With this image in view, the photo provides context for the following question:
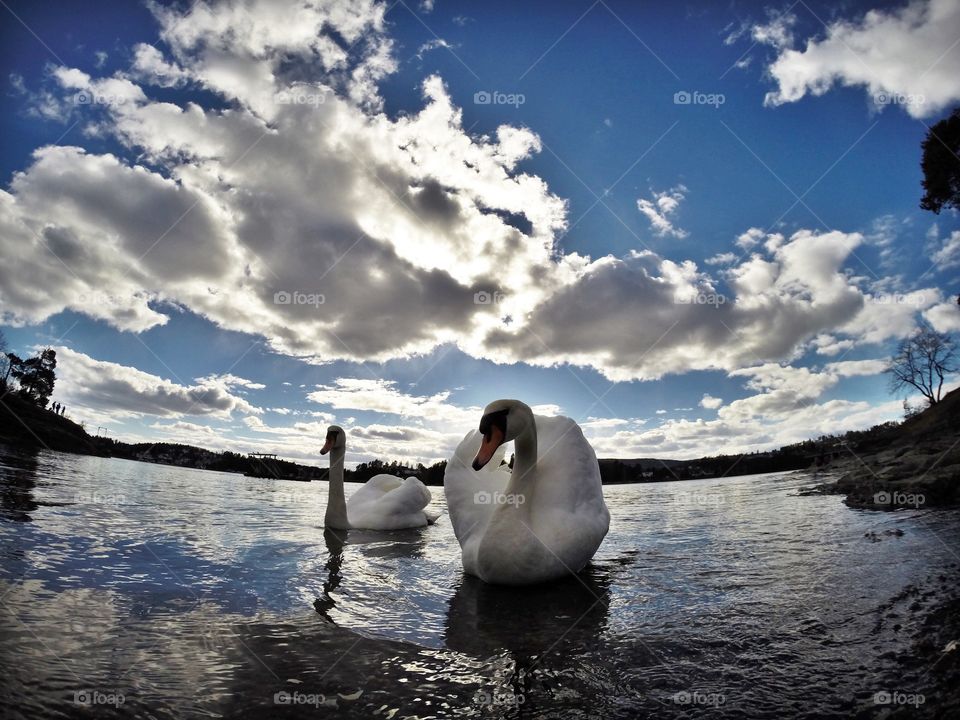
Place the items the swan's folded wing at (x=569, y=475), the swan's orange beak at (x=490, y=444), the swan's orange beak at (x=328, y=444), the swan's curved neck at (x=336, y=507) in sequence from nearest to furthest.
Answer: the swan's orange beak at (x=490, y=444)
the swan's folded wing at (x=569, y=475)
the swan's curved neck at (x=336, y=507)
the swan's orange beak at (x=328, y=444)

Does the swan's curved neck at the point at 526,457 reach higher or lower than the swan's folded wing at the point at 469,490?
higher

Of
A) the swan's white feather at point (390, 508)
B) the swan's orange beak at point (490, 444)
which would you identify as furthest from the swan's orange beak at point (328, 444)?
the swan's orange beak at point (490, 444)

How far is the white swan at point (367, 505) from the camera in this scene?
10.7m

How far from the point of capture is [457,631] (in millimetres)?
4352

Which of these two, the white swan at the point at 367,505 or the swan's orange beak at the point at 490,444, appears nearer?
the swan's orange beak at the point at 490,444

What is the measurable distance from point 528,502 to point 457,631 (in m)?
2.13

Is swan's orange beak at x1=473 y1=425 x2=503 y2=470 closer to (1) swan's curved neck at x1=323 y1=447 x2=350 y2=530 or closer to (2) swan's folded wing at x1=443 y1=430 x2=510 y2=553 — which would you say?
(2) swan's folded wing at x1=443 y1=430 x2=510 y2=553

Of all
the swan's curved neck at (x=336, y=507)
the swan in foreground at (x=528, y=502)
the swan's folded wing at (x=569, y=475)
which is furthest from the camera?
the swan's curved neck at (x=336, y=507)

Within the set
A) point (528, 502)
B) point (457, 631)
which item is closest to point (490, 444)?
point (528, 502)

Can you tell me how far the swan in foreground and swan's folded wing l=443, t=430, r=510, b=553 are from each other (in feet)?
0.05

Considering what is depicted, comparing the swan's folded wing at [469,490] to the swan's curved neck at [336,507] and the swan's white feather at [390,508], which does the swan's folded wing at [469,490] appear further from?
the swan's white feather at [390,508]

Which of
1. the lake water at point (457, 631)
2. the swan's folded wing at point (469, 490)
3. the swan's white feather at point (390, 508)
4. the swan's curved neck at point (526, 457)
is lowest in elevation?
the swan's white feather at point (390, 508)

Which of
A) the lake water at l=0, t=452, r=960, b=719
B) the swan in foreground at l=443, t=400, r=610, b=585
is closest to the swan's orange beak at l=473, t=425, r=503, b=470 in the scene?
the swan in foreground at l=443, t=400, r=610, b=585

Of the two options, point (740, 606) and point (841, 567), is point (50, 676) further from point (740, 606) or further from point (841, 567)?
point (841, 567)
